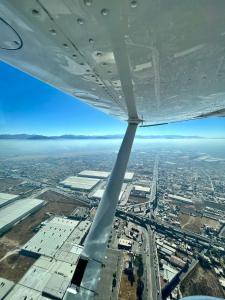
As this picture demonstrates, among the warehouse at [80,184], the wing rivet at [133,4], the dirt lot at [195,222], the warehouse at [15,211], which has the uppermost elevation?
the wing rivet at [133,4]

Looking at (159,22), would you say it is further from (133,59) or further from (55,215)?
A: (55,215)

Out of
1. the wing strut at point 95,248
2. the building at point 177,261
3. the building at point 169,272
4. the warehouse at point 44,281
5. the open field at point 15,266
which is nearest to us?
the wing strut at point 95,248

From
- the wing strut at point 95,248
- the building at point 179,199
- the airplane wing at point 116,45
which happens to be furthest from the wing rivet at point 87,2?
the building at point 179,199

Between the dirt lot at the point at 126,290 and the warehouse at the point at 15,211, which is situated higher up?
the dirt lot at the point at 126,290

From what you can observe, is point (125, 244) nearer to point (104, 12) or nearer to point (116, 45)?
point (116, 45)

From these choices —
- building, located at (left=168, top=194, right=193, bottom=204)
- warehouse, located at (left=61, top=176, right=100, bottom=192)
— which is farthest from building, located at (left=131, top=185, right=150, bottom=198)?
warehouse, located at (left=61, top=176, right=100, bottom=192)

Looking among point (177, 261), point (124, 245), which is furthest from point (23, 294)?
point (177, 261)

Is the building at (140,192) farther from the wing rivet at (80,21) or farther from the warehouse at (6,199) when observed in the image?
the wing rivet at (80,21)
